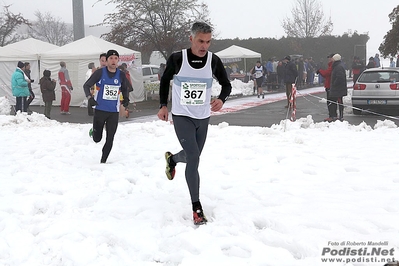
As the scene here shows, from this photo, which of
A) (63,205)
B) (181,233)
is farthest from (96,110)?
(181,233)

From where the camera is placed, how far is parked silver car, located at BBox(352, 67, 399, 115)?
14.4 m

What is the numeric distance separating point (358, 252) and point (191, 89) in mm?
2095

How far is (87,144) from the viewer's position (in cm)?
930

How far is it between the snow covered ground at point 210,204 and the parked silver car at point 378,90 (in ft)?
19.7

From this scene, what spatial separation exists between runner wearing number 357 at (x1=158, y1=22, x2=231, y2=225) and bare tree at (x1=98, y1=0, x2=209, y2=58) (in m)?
20.8

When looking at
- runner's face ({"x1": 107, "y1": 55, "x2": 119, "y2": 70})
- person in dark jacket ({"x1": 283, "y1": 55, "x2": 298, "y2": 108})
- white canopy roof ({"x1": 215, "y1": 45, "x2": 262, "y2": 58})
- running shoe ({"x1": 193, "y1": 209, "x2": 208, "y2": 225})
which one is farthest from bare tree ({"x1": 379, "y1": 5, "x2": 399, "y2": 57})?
running shoe ({"x1": 193, "y1": 209, "x2": 208, "y2": 225})

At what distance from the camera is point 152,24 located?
25.6m

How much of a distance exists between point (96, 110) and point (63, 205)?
2569 mm

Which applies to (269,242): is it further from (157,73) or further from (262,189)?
(157,73)

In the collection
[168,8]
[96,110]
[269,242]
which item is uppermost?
[168,8]

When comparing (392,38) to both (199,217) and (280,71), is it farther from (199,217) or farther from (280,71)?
(199,217)

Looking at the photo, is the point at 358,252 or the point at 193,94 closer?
the point at 358,252

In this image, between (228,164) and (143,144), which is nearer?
(228,164)

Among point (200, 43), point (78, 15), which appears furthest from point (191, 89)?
point (78, 15)
